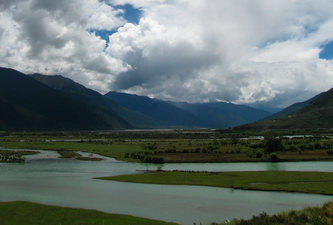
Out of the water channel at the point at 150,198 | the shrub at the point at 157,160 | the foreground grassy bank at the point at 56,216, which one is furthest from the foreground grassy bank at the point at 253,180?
the shrub at the point at 157,160

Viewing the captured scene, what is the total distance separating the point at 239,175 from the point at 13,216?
38592 mm

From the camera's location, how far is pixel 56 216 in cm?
2867

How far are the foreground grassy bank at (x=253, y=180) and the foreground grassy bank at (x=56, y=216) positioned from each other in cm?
1819

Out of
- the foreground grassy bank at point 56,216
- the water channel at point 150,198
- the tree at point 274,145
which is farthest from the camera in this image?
the tree at point 274,145

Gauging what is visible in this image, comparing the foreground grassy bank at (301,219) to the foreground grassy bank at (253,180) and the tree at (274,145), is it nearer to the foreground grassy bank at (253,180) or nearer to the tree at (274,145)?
the foreground grassy bank at (253,180)

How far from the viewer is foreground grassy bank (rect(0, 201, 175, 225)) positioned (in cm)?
2670

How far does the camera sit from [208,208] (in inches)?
1252

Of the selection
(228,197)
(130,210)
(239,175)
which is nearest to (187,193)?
(228,197)

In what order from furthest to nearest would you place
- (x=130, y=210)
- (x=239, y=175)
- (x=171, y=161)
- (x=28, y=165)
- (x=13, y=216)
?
(x=171, y=161)
(x=28, y=165)
(x=239, y=175)
(x=130, y=210)
(x=13, y=216)

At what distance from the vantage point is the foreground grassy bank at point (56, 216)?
26703 mm

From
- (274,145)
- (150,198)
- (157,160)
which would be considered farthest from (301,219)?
(274,145)

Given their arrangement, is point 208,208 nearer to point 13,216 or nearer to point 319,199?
point 319,199

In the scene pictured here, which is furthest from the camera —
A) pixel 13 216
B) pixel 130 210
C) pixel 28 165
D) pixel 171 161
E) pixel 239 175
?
pixel 171 161

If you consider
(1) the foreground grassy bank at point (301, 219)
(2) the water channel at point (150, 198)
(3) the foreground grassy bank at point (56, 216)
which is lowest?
(2) the water channel at point (150, 198)
